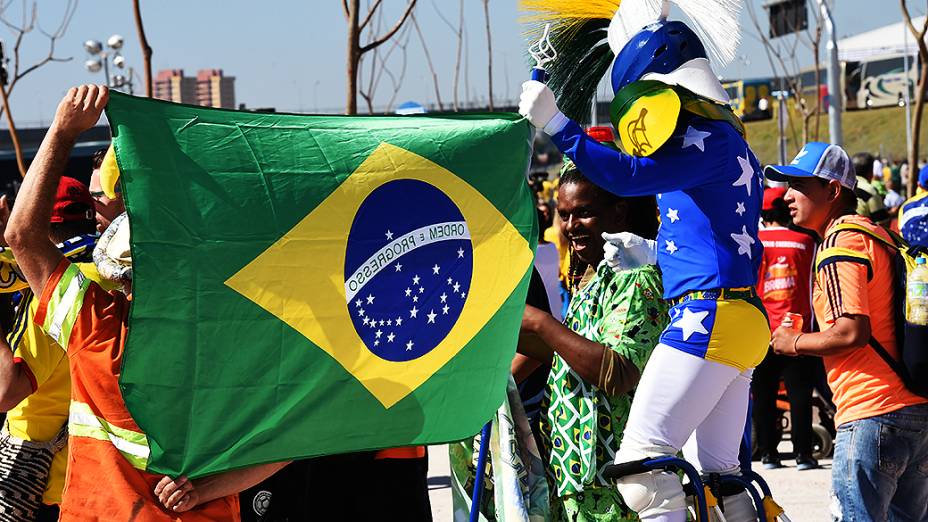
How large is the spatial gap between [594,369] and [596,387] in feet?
0.40

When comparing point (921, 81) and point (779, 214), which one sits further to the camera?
point (921, 81)

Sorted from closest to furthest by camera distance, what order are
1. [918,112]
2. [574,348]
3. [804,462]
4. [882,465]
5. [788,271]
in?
[574,348] → [882,465] → [788,271] → [804,462] → [918,112]

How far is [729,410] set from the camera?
390cm

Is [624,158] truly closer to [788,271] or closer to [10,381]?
[10,381]

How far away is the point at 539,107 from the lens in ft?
11.4

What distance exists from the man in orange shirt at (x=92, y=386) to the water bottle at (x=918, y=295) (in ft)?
8.57

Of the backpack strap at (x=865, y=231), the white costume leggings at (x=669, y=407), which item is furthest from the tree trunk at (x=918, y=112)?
the white costume leggings at (x=669, y=407)

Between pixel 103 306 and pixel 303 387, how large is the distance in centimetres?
54

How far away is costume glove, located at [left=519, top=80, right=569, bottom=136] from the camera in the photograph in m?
3.48

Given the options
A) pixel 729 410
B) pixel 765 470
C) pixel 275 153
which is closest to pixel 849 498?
pixel 729 410

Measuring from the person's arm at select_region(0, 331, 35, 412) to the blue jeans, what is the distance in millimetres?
2883

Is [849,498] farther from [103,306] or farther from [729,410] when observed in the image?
[103,306]

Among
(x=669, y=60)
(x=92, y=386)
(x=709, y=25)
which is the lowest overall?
(x=92, y=386)

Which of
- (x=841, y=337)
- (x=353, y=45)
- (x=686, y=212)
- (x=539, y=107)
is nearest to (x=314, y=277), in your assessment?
(x=539, y=107)
